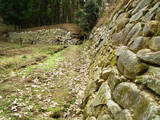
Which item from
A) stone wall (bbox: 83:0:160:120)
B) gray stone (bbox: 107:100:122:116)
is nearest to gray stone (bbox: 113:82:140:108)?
stone wall (bbox: 83:0:160:120)

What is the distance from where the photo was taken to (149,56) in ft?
10.6

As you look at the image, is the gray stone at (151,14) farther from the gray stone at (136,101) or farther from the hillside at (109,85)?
the gray stone at (136,101)

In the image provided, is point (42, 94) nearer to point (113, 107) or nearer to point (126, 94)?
point (113, 107)

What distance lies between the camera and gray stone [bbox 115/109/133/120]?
303 centimetres

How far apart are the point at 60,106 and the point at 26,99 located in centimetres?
148

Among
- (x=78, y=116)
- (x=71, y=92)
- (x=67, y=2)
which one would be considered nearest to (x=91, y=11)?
(x=67, y=2)

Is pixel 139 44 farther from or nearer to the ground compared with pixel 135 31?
nearer to the ground

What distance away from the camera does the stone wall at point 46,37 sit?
24922mm

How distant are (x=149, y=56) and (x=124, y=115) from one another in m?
1.24

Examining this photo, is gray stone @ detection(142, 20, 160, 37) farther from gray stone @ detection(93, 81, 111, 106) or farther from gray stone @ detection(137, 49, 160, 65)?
gray stone @ detection(93, 81, 111, 106)

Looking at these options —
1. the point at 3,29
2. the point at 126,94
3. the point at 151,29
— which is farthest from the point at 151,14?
the point at 3,29

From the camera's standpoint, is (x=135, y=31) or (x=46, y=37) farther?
(x=46, y=37)

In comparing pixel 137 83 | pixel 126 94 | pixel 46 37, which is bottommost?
pixel 46 37

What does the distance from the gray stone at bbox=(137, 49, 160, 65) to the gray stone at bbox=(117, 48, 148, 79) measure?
101mm
